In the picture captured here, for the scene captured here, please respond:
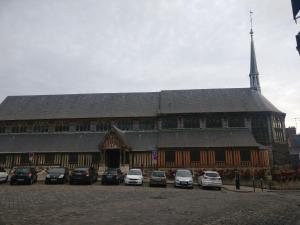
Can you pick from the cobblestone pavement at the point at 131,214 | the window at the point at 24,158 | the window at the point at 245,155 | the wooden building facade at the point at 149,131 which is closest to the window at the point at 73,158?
the wooden building facade at the point at 149,131

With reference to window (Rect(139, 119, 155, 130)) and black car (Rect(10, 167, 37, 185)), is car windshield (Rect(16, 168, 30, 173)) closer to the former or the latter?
black car (Rect(10, 167, 37, 185))

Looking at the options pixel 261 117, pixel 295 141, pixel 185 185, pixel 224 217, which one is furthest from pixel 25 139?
pixel 295 141

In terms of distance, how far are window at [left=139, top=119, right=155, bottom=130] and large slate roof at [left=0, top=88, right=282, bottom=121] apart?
2.89 feet

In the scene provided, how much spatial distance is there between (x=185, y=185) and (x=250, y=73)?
30243 mm

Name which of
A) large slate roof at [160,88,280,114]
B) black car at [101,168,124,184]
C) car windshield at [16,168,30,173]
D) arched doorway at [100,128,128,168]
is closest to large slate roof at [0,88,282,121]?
large slate roof at [160,88,280,114]

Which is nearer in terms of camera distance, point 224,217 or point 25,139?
point 224,217

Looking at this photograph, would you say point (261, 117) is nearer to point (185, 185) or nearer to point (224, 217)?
point (185, 185)

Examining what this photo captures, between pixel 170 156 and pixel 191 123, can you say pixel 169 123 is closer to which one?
pixel 191 123

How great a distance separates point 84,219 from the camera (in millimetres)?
9703

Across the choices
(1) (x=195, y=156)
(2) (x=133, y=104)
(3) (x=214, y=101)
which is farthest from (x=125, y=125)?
(3) (x=214, y=101)

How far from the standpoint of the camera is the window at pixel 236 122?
37.8 metres

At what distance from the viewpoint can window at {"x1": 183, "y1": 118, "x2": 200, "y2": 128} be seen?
126ft

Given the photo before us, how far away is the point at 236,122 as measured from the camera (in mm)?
37969

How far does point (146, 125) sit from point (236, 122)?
12.0 metres
